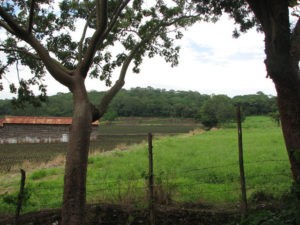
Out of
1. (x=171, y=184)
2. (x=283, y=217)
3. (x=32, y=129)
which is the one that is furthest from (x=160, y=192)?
(x=32, y=129)

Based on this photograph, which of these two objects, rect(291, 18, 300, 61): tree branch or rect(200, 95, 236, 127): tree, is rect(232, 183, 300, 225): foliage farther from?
rect(200, 95, 236, 127): tree

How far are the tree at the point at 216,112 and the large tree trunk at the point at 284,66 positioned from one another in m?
59.4

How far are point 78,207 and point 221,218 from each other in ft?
10.0

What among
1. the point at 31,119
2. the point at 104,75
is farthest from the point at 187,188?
the point at 31,119

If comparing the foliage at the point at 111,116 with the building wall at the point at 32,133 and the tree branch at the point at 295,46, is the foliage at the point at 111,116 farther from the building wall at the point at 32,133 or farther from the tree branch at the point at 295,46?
the tree branch at the point at 295,46

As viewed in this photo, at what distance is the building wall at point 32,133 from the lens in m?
30.2

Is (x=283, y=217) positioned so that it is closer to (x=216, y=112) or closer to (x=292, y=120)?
(x=292, y=120)

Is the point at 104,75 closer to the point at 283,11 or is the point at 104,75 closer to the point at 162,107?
the point at 283,11

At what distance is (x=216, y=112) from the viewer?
73.0 meters

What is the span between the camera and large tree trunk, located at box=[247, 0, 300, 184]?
14.2 feet

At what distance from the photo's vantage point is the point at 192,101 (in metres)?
87.6

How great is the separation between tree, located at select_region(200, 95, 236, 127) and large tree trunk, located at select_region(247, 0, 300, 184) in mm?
59387

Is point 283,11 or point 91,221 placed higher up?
point 283,11

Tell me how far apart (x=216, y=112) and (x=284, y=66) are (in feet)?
232
